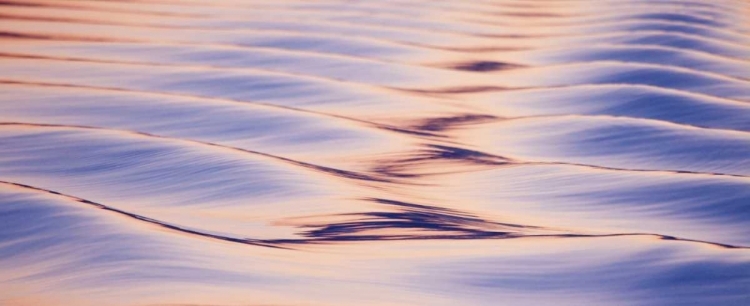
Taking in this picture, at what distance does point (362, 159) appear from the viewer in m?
1.01

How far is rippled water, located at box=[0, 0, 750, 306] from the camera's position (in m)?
0.62

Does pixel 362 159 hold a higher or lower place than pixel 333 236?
higher

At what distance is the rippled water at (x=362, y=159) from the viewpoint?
2.05 ft

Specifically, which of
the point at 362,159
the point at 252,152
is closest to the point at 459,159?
the point at 362,159

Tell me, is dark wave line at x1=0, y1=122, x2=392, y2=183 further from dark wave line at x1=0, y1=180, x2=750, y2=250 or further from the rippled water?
dark wave line at x1=0, y1=180, x2=750, y2=250

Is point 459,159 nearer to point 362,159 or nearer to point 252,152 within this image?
point 362,159

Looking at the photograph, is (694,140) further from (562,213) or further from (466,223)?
(466,223)

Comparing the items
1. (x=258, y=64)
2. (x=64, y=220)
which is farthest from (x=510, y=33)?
(x=64, y=220)

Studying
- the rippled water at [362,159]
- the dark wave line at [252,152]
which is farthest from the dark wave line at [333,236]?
the dark wave line at [252,152]

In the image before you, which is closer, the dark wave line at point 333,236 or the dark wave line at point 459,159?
the dark wave line at point 333,236

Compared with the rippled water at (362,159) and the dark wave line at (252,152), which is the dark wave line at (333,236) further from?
the dark wave line at (252,152)

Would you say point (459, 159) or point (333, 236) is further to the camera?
point (459, 159)

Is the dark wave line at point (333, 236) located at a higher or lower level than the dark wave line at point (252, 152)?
lower

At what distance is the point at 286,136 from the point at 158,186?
25 cm
